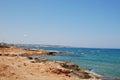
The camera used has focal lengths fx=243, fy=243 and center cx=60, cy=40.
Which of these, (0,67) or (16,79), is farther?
(0,67)

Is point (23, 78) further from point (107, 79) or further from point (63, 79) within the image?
point (107, 79)

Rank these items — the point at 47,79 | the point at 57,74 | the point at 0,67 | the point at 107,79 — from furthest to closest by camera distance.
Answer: the point at 107,79 → the point at 57,74 → the point at 0,67 → the point at 47,79

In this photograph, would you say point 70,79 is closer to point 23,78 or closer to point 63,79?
point 63,79

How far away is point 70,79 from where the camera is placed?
69.3ft

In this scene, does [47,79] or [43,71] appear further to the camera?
[43,71]

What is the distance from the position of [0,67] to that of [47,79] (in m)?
4.73

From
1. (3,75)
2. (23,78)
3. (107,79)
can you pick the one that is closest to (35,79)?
(23,78)

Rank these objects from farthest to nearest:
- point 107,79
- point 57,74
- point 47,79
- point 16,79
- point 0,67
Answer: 1. point 107,79
2. point 57,74
3. point 0,67
4. point 47,79
5. point 16,79

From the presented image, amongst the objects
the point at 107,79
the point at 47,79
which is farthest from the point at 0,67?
the point at 107,79

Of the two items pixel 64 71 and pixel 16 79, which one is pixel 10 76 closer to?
pixel 16 79

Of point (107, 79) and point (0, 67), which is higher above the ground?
point (0, 67)

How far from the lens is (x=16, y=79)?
18.3 metres

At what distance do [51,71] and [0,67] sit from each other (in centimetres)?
501

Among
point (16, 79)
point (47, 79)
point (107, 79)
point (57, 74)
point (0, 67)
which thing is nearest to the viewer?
point (16, 79)
